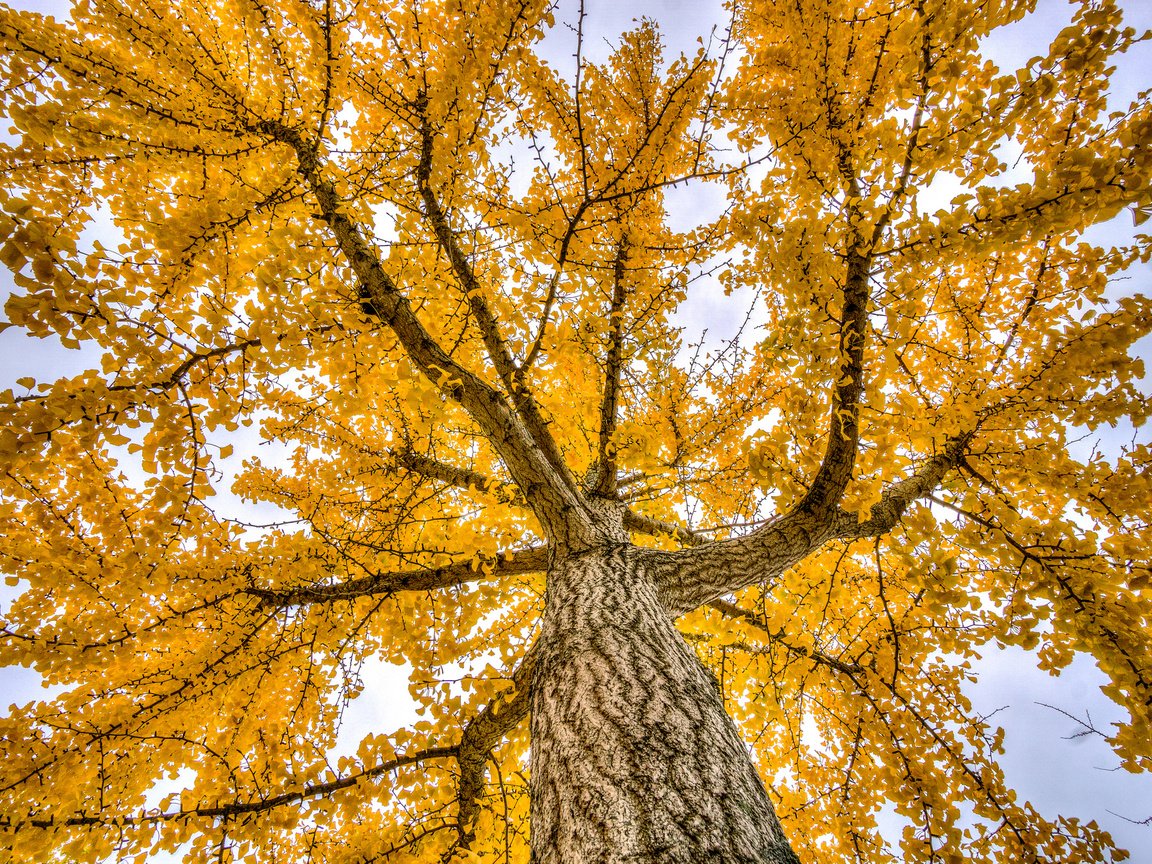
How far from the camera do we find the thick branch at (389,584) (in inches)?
115

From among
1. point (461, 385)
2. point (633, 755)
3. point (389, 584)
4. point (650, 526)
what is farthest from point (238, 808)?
point (650, 526)

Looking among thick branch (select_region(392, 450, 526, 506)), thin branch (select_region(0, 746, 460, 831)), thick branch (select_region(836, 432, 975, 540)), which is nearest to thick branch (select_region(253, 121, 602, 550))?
Result: thick branch (select_region(392, 450, 526, 506))

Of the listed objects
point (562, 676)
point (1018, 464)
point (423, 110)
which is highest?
point (423, 110)

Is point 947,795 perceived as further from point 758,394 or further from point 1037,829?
point 758,394

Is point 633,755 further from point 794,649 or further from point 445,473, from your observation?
point 445,473

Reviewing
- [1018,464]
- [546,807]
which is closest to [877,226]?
[1018,464]

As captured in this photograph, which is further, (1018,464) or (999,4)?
(1018,464)

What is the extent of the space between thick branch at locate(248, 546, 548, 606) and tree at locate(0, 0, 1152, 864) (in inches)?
1.4

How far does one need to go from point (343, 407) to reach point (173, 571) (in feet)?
5.10

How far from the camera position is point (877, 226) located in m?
1.98

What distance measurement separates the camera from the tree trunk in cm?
115

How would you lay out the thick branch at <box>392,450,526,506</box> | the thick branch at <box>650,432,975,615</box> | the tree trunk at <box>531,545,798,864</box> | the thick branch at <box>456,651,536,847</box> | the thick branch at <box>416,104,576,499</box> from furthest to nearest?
the thick branch at <box>392,450,526,506</box>, the thick branch at <box>416,104,576,499</box>, the thick branch at <box>650,432,975,615</box>, the thick branch at <box>456,651,536,847</box>, the tree trunk at <box>531,545,798,864</box>

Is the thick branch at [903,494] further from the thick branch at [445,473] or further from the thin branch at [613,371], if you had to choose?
the thick branch at [445,473]

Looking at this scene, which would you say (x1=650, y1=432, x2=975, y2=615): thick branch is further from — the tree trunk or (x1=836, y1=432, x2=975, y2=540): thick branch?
the tree trunk
